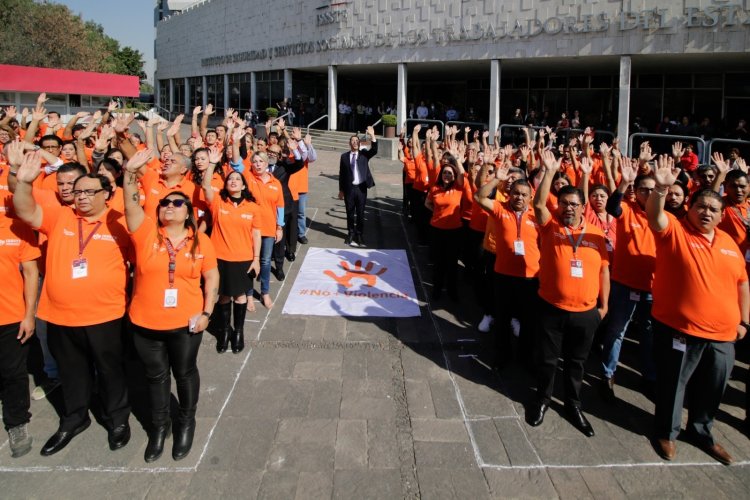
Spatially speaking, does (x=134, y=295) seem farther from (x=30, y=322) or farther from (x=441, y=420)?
(x=441, y=420)

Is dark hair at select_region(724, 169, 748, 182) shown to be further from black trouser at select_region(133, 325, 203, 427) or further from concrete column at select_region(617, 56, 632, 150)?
concrete column at select_region(617, 56, 632, 150)

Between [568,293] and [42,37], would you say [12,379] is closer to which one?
[568,293]

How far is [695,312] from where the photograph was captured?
12.6ft

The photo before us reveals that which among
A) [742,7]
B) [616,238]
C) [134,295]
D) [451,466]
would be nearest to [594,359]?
[616,238]

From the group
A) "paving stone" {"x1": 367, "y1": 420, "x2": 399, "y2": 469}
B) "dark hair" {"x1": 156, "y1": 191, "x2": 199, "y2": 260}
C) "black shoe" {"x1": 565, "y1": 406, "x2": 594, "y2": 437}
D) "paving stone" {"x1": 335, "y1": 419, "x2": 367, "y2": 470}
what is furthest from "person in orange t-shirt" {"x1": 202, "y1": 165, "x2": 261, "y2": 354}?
"black shoe" {"x1": 565, "y1": 406, "x2": 594, "y2": 437}

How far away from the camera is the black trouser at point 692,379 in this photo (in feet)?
12.8

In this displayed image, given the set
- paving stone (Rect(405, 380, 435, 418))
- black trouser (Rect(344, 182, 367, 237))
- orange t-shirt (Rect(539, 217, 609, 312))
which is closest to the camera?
orange t-shirt (Rect(539, 217, 609, 312))

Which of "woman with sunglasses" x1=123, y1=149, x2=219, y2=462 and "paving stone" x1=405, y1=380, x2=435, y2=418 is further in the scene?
"paving stone" x1=405, y1=380, x2=435, y2=418

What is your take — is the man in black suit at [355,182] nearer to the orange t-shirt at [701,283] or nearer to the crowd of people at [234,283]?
the crowd of people at [234,283]

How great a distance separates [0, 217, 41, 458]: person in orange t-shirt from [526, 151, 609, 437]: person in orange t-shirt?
3.78 meters

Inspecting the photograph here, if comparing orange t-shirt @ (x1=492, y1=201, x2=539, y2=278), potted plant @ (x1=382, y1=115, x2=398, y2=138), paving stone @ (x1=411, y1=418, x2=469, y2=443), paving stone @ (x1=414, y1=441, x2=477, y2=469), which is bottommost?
paving stone @ (x1=414, y1=441, x2=477, y2=469)

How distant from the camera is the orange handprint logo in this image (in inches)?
297

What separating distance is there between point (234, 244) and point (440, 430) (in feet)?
8.88

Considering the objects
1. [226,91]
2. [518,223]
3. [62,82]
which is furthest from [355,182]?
[226,91]
